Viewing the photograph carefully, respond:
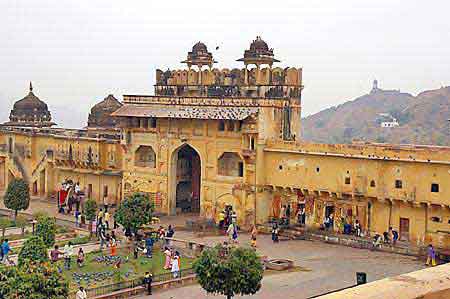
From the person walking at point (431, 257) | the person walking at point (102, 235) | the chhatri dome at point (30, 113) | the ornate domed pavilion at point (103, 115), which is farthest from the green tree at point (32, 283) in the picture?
the chhatri dome at point (30, 113)

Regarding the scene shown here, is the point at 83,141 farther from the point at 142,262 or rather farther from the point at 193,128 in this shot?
the point at 142,262

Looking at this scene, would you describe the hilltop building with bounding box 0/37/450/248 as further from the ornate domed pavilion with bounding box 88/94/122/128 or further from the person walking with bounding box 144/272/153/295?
the person walking with bounding box 144/272/153/295

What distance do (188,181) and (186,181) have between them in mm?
153

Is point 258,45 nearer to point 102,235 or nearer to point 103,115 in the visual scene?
point 102,235

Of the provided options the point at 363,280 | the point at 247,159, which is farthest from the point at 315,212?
the point at 363,280

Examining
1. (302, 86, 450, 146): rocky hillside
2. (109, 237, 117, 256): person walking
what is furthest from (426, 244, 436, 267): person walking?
(302, 86, 450, 146): rocky hillside

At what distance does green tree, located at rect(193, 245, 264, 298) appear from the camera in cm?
1698

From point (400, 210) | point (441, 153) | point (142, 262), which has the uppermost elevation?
point (441, 153)

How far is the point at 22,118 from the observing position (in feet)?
147

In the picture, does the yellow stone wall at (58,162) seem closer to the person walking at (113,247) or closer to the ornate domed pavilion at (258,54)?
the ornate domed pavilion at (258,54)

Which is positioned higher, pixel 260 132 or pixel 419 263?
pixel 260 132

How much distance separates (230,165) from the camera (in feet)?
99.8

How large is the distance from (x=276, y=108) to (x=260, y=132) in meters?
1.41

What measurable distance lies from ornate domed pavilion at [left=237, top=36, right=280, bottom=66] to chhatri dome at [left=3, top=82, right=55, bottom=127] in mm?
18113
